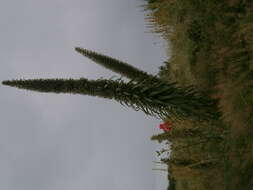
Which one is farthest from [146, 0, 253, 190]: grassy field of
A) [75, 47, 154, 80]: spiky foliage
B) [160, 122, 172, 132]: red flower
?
[75, 47, 154, 80]: spiky foliage

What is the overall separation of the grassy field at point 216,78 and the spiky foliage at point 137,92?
0.58 m

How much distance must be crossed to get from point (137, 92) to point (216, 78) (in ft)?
4.94

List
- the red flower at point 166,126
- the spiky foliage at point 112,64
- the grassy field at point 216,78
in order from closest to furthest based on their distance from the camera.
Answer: the grassy field at point 216,78 → the red flower at point 166,126 → the spiky foliage at point 112,64

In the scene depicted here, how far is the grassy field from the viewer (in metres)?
4.45

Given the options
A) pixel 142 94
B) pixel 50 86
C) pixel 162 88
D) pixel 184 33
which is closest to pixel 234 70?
pixel 162 88

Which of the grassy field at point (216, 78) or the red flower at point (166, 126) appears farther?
the red flower at point (166, 126)

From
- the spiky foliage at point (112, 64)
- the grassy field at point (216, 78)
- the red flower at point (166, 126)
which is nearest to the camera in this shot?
the grassy field at point (216, 78)

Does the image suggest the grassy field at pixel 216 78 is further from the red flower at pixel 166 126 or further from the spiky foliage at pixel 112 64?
Answer: the spiky foliage at pixel 112 64

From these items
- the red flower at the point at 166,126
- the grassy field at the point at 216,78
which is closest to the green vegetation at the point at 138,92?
the grassy field at the point at 216,78

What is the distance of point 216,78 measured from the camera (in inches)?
202

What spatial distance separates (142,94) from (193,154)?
2669 millimetres

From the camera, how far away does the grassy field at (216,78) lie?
4.45 metres

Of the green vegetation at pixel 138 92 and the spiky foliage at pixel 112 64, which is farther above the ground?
the spiky foliage at pixel 112 64

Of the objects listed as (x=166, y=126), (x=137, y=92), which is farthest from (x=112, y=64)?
(x=137, y=92)
